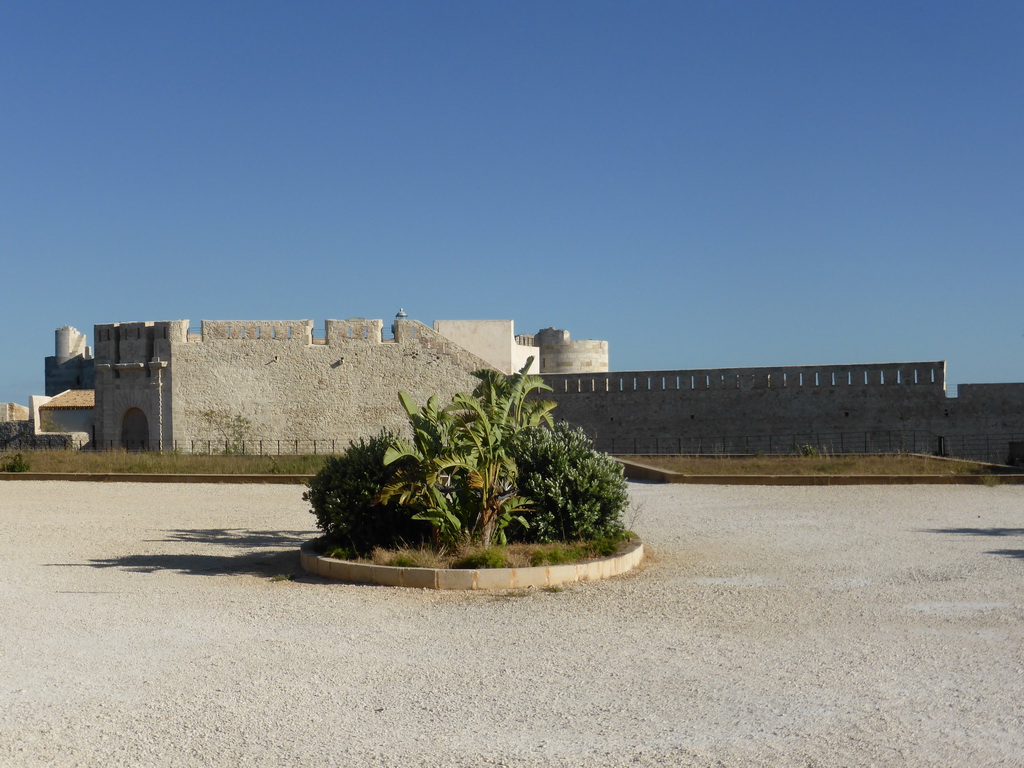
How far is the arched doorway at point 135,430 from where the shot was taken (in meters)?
28.5

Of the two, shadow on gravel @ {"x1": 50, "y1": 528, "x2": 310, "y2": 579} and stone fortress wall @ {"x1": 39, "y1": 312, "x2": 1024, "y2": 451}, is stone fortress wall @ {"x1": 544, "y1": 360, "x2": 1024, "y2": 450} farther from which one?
shadow on gravel @ {"x1": 50, "y1": 528, "x2": 310, "y2": 579}

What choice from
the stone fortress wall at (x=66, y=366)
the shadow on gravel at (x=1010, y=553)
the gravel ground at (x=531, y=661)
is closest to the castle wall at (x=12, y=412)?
the stone fortress wall at (x=66, y=366)

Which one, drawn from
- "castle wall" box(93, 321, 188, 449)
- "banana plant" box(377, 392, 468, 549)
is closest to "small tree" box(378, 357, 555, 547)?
"banana plant" box(377, 392, 468, 549)

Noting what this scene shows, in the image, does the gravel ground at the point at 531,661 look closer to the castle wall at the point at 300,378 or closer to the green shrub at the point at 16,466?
the green shrub at the point at 16,466

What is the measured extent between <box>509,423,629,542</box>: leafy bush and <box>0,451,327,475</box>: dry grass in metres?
9.03

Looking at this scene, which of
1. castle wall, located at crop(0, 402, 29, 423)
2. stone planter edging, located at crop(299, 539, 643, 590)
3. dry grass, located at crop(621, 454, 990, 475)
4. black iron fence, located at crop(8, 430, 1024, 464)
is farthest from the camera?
castle wall, located at crop(0, 402, 29, 423)

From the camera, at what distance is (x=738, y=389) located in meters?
23.9

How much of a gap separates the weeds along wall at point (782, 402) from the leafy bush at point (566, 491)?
53.6ft

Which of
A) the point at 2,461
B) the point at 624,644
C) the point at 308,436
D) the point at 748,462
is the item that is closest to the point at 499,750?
the point at 624,644

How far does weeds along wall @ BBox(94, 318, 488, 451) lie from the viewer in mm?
26859

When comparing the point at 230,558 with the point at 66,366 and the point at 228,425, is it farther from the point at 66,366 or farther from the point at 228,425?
the point at 66,366

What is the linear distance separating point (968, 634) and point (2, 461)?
18208 mm

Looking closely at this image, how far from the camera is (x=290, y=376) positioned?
88.8ft

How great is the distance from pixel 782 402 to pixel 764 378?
710mm
